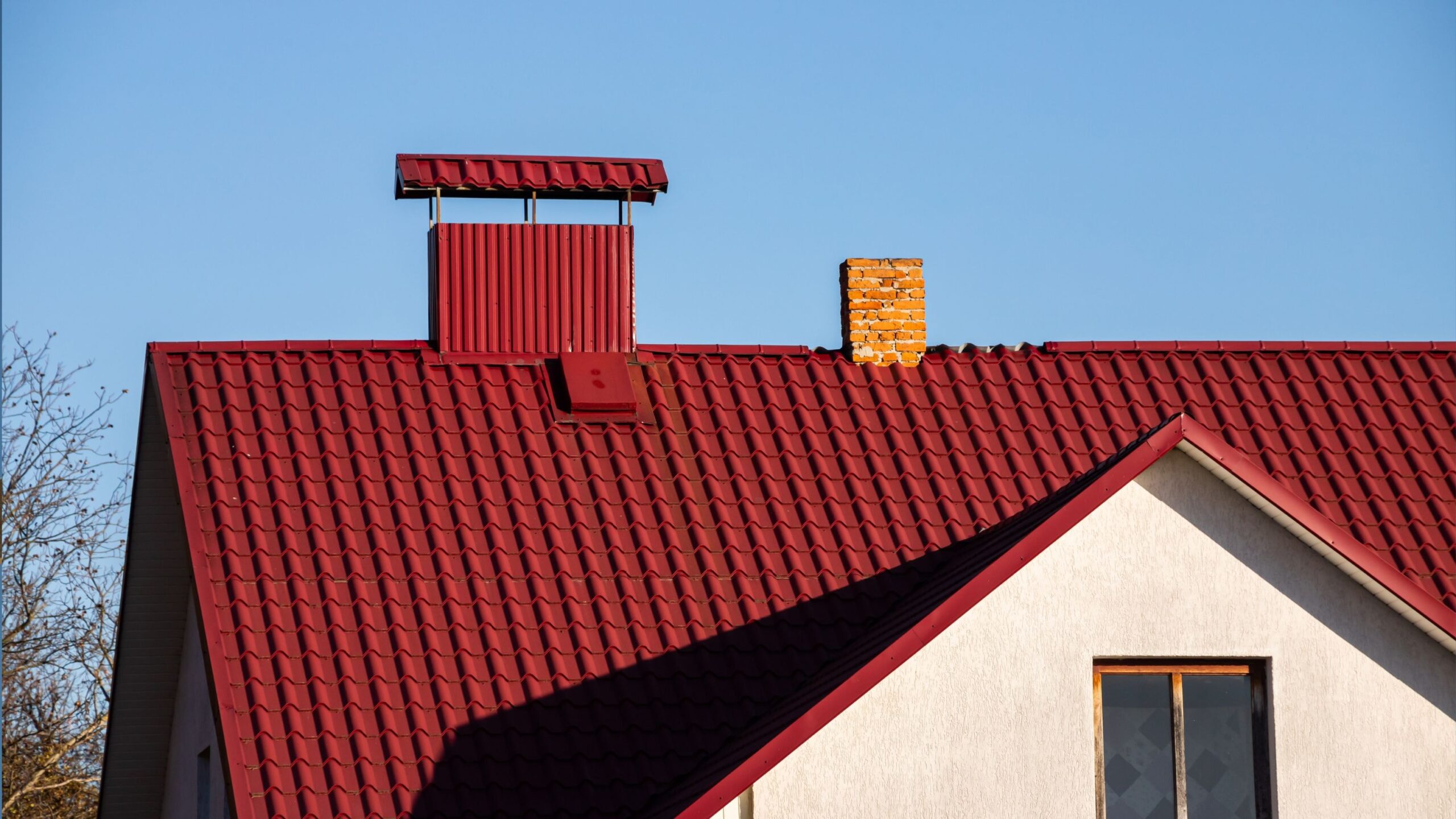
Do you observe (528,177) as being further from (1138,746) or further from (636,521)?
(1138,746)

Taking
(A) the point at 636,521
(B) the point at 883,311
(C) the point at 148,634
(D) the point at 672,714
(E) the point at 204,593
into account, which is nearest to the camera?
(D) the point at 672,714

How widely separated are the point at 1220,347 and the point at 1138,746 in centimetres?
600

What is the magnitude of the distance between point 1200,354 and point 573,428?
5.52 metres

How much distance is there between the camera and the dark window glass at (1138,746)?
34.3 feet

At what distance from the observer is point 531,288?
1563 cm

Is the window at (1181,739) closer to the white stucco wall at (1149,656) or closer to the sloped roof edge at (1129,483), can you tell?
the white stucco wall at (1149,656)

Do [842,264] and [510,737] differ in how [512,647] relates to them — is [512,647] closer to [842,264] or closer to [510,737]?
[510,737]

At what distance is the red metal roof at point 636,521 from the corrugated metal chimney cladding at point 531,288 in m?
0.44

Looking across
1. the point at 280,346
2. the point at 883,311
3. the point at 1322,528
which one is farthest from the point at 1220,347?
the point at 280,346

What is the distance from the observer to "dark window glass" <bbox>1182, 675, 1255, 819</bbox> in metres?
10.5

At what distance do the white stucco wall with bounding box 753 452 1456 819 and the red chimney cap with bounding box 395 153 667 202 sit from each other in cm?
677

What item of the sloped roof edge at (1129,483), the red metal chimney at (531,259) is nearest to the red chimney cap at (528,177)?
the red metal chimney at (531,259)

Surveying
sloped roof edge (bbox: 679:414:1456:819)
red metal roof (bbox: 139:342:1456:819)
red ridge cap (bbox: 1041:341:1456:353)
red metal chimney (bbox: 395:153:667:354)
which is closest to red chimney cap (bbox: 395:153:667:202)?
red metal chimney (bbox: 395:153:667:354)

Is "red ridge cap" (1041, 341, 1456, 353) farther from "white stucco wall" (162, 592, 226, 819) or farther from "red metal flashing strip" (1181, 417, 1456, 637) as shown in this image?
"white stucco wall" (162, 592, 226, 819)
